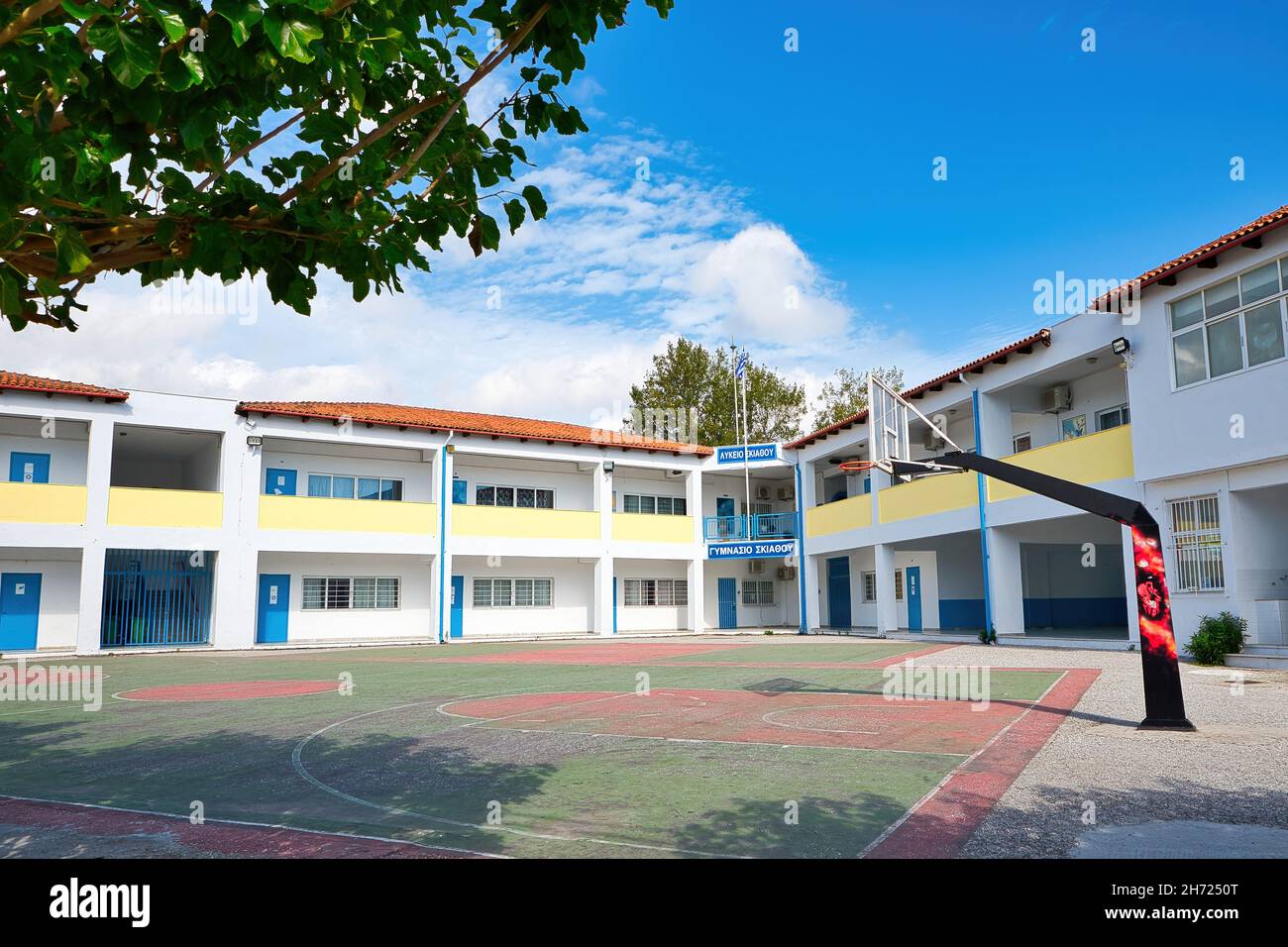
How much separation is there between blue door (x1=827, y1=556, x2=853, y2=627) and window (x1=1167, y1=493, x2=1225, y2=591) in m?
16.6

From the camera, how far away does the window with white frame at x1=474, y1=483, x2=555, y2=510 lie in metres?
31.9

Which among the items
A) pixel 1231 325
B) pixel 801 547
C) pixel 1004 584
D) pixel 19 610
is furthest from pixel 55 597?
pixel 1231 325

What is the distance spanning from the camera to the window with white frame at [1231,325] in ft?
49.8

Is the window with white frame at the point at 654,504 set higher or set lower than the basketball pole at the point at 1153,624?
higher

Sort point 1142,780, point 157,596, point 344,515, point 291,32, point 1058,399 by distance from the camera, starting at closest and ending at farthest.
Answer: point 291,32, point 1142,780, point 1058,399, point 157,596, point 344,515

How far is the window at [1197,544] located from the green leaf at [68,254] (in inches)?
704

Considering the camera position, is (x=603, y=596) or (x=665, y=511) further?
(x=665, y=511)

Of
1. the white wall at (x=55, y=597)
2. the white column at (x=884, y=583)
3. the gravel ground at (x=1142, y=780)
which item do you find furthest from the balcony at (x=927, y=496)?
the white wall at (x=55, y=597)

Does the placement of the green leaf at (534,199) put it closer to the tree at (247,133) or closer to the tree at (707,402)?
the tree at (247,133)

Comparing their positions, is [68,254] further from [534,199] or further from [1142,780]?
[1142,780]

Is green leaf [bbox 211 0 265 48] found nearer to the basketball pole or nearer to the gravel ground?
the gravel ground

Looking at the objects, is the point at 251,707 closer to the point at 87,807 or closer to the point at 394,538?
the point at 87,807

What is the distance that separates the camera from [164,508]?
2491 centimetres

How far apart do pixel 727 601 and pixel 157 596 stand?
20.2 meters
